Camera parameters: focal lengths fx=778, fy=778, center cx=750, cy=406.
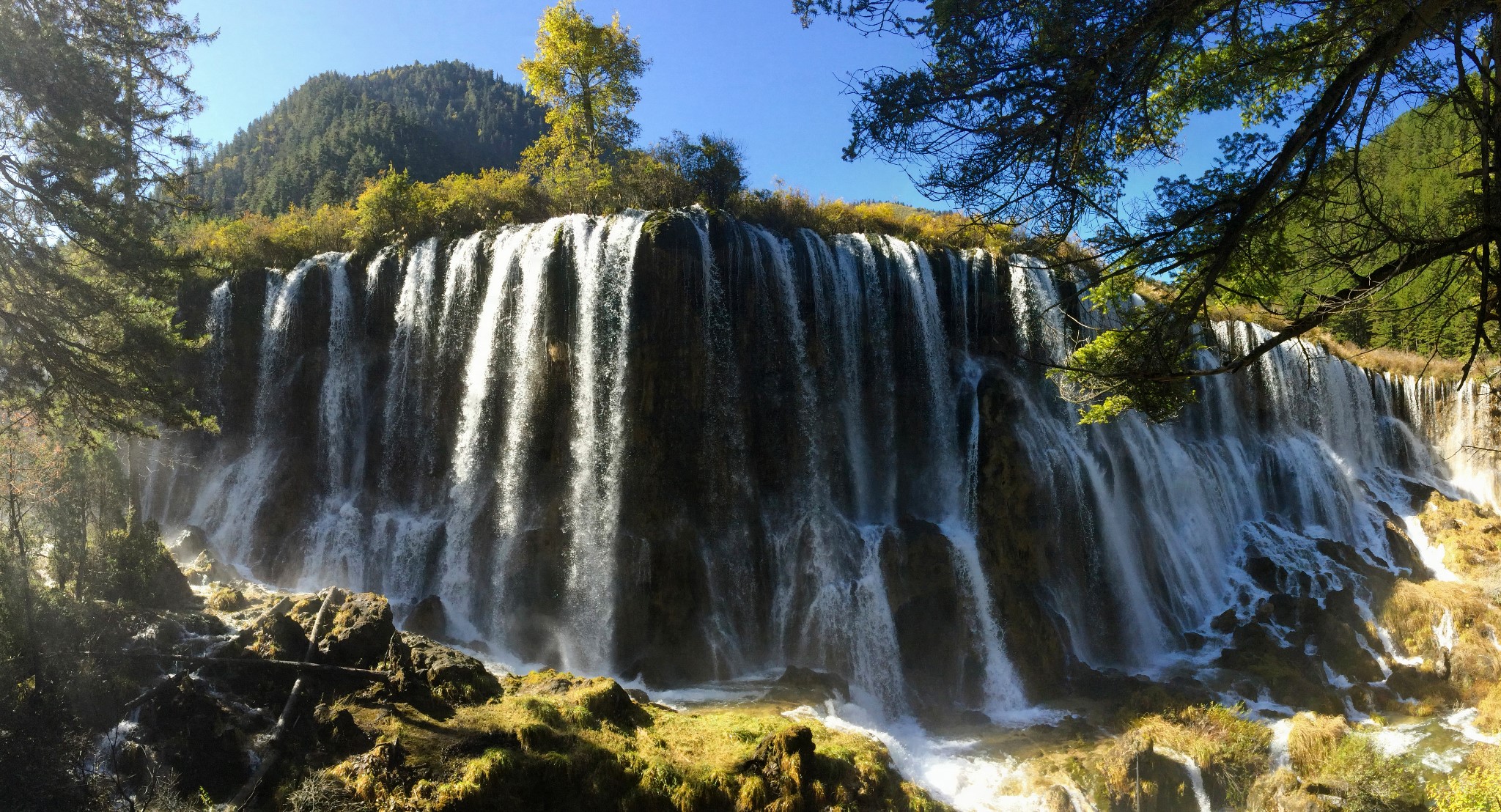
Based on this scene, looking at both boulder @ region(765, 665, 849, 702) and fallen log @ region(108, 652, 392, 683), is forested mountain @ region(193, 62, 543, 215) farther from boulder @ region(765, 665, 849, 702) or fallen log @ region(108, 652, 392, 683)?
boulder @ region(765, 665, 849, 702)

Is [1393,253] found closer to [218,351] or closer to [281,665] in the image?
[281,665]

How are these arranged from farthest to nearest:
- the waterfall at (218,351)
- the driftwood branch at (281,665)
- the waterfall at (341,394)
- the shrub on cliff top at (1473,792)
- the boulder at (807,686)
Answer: the waterfall at (218,351) → the waterfall at (341,394) → the boulder at (807,686) → the driftwood branch at (281,665) → the shrub on cliff top at (1473,792)

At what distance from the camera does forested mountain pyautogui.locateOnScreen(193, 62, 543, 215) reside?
47.6m

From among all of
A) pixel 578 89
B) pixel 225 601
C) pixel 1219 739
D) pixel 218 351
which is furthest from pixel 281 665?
pixel 578 89

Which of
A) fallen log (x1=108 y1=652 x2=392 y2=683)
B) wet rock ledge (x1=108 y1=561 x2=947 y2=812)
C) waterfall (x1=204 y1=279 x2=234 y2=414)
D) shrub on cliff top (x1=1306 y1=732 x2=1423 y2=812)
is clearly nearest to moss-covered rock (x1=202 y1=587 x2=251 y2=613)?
wet rock ledge (x1=108 y1=561 x2=947 y2=812)

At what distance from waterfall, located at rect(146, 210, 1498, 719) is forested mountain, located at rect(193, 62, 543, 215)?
19925 mm

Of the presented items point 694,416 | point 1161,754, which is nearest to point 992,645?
point 1161,754

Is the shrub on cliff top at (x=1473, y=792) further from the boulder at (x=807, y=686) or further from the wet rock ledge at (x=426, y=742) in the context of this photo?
the boulder at (x=807, y=686)

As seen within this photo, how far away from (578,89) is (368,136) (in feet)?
126

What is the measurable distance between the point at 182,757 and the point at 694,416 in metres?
10.2

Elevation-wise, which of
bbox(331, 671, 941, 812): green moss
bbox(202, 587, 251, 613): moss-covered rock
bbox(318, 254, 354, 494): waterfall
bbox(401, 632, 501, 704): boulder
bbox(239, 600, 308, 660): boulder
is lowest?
bbox(331, 671, 941, 812): green moss

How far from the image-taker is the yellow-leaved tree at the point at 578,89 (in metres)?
21.4

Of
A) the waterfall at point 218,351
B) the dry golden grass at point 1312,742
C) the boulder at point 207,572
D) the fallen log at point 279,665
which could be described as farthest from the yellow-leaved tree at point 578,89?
the dry golden grass at point 1312,742

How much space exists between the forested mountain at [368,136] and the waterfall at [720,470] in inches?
784
